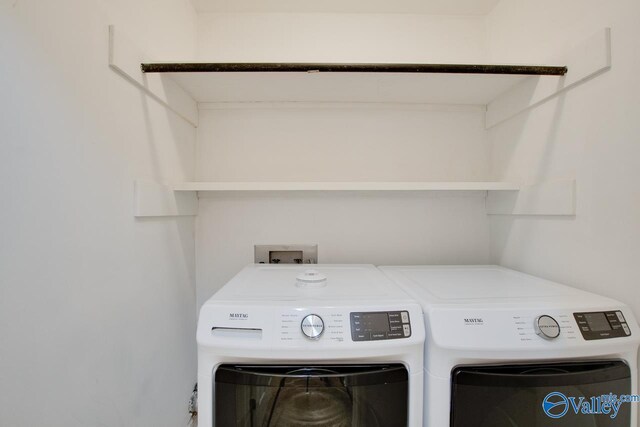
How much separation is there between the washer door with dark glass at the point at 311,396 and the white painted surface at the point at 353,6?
150cm

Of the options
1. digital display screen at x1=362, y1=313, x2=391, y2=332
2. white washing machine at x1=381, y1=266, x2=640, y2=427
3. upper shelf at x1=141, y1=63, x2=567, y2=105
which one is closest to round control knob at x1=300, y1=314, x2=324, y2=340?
digital display screen at x1=362, y1=313, x2=391, y2=332

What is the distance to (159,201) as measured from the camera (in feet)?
3.15

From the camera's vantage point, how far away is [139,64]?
0.85 m

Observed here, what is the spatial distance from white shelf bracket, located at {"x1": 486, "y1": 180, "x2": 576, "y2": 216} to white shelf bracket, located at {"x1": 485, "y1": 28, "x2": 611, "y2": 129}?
0.32 m

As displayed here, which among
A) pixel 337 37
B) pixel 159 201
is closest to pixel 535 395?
pixel 159 201

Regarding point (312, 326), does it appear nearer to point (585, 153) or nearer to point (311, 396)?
point (311, 396)

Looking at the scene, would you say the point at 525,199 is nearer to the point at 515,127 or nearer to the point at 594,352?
the point at 515,127

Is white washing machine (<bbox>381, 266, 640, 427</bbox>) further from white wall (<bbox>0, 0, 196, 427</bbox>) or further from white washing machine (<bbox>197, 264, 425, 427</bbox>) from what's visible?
white wall (<bbox>0, 0, 196, 427</bbox>)

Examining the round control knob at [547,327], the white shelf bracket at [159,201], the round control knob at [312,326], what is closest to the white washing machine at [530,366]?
the round control knob at [547,327]

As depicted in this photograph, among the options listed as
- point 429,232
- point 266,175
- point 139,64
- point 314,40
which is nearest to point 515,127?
point 429,232

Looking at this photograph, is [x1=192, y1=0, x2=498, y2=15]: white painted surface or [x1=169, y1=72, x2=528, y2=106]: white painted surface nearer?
[x1=169, y1=72, x2=528, y2=106]: white painted surface

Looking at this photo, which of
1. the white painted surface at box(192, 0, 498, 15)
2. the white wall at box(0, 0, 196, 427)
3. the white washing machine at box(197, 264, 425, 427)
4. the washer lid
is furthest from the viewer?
the white painted surface at box(192, 0, 498, 15)

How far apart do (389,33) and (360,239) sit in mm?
1036

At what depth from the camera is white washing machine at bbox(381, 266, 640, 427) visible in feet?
2.21
